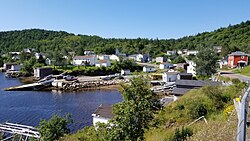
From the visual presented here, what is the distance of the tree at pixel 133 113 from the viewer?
22.6 feet

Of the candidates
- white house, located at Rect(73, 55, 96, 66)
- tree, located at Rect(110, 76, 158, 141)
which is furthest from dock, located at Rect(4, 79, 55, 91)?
tree, located at Rect(110, 76, 158, 141)

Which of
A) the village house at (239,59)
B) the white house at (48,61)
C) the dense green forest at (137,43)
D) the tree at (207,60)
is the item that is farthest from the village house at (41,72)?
the village house at (239,59)

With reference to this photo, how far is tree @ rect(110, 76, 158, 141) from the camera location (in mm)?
6895

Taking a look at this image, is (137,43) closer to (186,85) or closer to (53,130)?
(186,85)

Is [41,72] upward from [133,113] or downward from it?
downward

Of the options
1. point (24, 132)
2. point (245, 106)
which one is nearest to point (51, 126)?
point (24, 132)

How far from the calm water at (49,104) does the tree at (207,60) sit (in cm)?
1145

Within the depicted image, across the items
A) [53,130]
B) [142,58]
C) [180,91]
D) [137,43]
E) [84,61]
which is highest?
[137,43]

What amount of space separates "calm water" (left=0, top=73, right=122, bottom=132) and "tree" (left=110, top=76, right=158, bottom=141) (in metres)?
13.6

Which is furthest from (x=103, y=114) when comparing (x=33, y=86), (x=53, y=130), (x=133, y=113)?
(x=33, y=86)

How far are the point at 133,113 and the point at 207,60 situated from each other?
74.2 feet

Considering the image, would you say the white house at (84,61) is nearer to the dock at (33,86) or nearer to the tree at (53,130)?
the dock at (33,86)

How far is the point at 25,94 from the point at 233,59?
1316 inches

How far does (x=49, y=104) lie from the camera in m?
30.2
